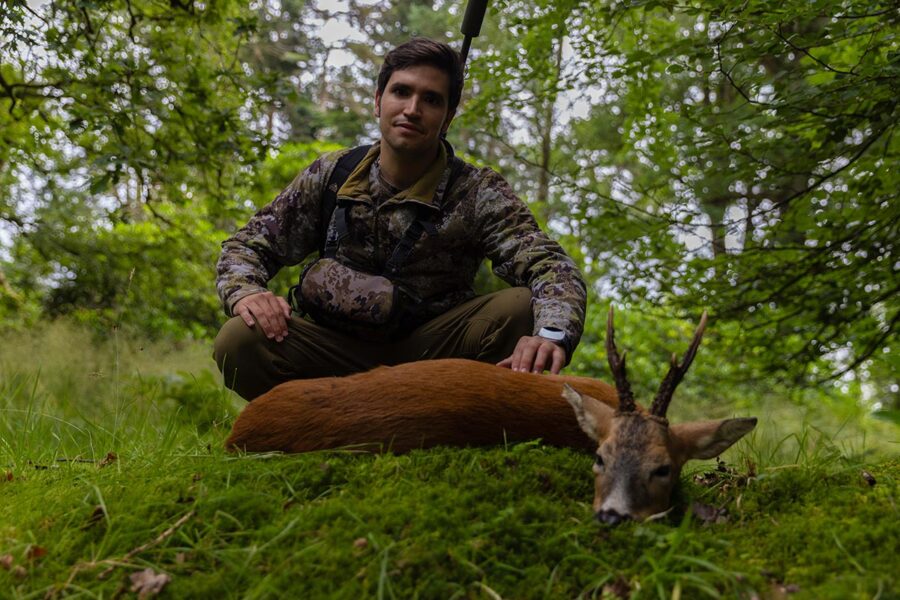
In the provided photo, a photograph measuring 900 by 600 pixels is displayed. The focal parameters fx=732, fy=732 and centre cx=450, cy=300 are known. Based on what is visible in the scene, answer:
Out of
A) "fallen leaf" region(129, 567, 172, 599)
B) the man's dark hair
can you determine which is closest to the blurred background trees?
the man's dark hair

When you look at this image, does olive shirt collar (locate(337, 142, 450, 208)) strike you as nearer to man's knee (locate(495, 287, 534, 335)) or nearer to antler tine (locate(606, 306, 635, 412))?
man's knee (locate(495, 287, 534, 335))

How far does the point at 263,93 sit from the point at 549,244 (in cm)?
320

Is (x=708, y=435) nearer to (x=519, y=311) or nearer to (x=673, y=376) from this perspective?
(x=673, y=376)

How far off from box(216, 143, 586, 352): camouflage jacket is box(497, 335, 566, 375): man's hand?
52 cm

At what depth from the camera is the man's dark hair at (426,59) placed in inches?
163

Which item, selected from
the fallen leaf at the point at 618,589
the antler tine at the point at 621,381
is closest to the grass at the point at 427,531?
the fallen leaf at the point at 618,589

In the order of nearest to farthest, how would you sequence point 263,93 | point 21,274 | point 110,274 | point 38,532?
1. point 38,532
2. point 263,93
3. point 110,274
4. point 21,274

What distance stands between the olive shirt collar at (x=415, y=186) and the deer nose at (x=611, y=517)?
2130 mm

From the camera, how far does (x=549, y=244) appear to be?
3.97m

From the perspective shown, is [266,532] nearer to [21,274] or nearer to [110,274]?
[110,274]

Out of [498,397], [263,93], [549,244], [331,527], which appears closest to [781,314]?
[549,244]

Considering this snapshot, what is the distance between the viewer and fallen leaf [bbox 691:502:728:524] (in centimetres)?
256

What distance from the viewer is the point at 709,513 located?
2.60 m

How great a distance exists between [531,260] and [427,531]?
6.48ft
